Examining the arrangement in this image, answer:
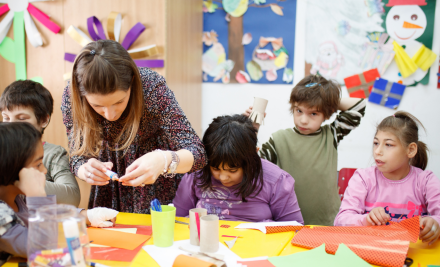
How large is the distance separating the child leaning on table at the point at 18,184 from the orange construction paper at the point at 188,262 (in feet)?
1.28

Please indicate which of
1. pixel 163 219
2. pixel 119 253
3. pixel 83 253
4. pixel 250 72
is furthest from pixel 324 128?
pixel 83 253

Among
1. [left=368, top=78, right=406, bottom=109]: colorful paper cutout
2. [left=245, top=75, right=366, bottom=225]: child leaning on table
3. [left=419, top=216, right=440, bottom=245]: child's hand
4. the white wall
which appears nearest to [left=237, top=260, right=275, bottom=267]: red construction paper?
[left=419, top=216, right=440, bottom=245]: child's hand

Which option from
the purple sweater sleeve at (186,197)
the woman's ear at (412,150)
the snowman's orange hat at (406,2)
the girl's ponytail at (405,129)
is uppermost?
the snowman's orange hat at (406,2)

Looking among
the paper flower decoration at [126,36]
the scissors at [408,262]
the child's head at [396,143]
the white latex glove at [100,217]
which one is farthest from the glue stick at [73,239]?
the paper flower decoration at [126,36]

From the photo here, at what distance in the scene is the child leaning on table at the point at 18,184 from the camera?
32.8 inches

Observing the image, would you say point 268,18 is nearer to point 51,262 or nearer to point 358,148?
point 358,148

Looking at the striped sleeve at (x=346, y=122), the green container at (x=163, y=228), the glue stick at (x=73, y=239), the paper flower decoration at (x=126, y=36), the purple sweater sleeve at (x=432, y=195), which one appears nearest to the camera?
the glue stick at (x=73, y=239)

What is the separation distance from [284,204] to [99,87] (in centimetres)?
83

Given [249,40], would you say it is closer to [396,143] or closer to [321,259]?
[396,143]

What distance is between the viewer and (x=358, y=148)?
2.41 metres

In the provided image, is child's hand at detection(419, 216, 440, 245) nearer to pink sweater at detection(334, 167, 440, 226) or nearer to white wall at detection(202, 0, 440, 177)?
pink sweater at detection(334, 167, 440, 226)

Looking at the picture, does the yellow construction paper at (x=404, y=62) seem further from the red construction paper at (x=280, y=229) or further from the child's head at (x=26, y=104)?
the child's head at (x=26, y=104)

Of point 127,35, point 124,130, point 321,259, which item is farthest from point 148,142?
point 127,35

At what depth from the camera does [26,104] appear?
1501 mm
